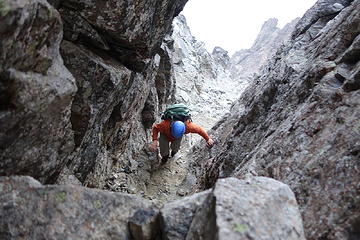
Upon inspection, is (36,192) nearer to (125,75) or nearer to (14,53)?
(14,53)

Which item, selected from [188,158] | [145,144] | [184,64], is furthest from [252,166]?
[184,64]

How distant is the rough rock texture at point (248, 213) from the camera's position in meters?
3.99

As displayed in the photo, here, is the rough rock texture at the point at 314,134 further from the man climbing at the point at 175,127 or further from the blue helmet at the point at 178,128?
the blue helmet at the point at 178,128

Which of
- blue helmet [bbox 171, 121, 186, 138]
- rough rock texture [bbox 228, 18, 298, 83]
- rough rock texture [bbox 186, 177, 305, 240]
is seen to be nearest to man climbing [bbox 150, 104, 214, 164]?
blue helmet [bbox 171, 121, 186, 138]

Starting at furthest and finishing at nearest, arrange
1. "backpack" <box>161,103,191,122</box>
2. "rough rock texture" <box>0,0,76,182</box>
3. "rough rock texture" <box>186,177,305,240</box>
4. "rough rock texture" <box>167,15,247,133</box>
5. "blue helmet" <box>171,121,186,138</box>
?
1. "rough rock texture" <box>167,15,247,133</box>
2. "blue helmet" <box>171,121,186,138</box>
3. "backpack" <box>161,103,191,122</box>
4. "rough rock texture" <box>0,0,76,182</box>
5. "rough rock texture" <box>186,177,305,240</box>

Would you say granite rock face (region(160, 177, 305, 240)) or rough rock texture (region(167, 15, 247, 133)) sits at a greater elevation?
granite rock face (region(160, 177, 305, 240))

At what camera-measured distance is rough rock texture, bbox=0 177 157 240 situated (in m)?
4.90

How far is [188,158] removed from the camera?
674 inches

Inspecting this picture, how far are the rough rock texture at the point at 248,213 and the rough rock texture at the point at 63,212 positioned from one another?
1182mm

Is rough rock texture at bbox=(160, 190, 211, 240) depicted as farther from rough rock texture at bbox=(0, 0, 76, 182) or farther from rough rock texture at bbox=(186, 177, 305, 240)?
rough rock texture at bbox=(0, 0, 76, 182)

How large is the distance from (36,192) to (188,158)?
12.2 metres

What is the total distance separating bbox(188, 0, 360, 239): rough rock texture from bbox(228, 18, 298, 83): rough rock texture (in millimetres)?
59831

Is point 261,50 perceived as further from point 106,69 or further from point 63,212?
point 63,212

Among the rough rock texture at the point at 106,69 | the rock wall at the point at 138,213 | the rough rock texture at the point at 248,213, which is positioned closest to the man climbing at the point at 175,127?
the rough rock texture at the point at 106,69
